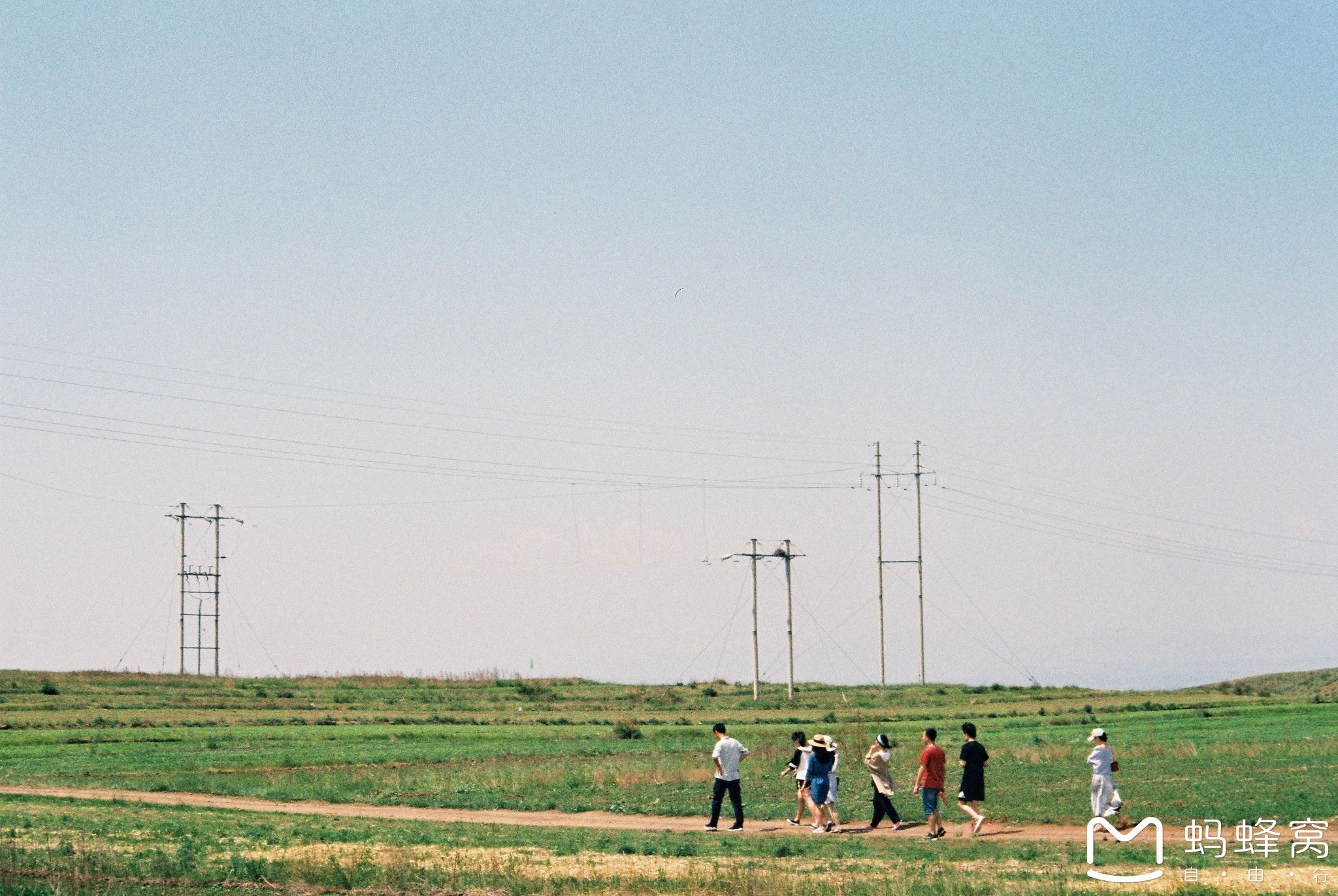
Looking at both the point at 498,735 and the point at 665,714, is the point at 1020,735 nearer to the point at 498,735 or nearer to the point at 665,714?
the point at 498,735

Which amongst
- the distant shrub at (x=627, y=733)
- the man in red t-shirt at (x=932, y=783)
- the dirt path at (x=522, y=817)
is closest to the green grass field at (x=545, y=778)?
the distant shrub at (x=627, y=733)

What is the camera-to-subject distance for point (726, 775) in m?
32.5

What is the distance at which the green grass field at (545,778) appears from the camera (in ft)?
84.8

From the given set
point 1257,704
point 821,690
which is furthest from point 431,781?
point 821,690

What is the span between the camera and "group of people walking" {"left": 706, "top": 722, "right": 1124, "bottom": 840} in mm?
30531

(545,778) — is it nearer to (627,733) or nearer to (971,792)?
(971,792)

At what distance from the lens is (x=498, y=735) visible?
70.9 meters

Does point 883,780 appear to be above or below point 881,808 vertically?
above

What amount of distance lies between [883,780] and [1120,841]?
582 centimetres

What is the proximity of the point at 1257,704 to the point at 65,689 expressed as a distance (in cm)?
7912

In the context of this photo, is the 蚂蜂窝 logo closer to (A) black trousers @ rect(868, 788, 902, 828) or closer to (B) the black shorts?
(B) the black shorts

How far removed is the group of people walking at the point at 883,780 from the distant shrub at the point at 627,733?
1412 inches

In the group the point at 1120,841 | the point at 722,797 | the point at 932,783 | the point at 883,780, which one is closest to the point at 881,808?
the point at 883,780

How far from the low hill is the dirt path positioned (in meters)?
94.4
